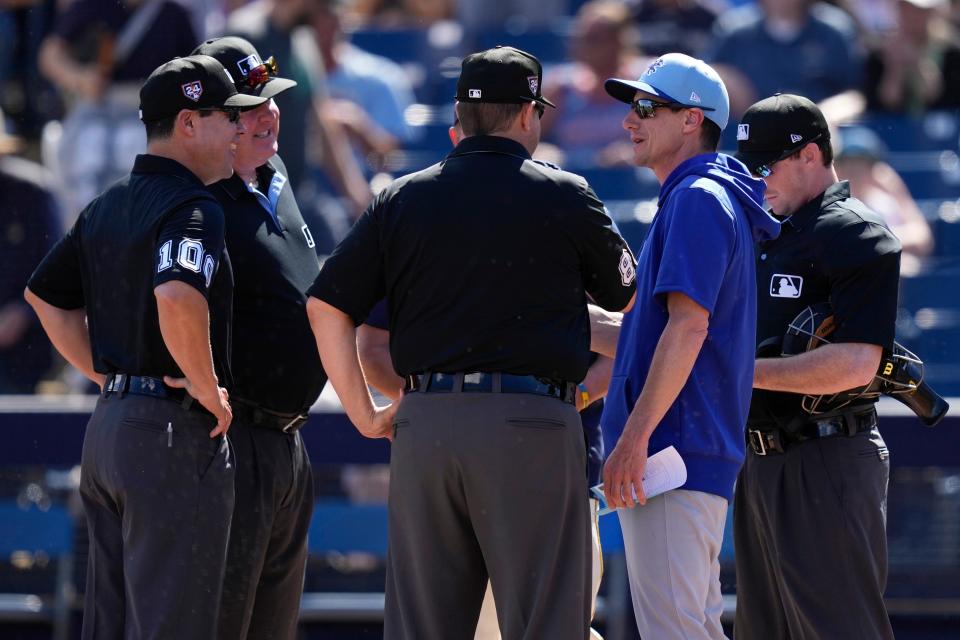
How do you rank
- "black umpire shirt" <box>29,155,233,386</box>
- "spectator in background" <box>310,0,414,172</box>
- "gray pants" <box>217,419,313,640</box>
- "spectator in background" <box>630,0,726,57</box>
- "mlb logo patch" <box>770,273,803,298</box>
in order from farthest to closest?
"spectator in background" <box>630,0,726,57</box>
"spectator in background" <box>310,0,414,172</box>
"mlb logo patch" <box>770,273,803,298</box>
"gray pants" <box>217,419,313,640</box>
"black umpire shirt" <box>29,155,233,386</box>

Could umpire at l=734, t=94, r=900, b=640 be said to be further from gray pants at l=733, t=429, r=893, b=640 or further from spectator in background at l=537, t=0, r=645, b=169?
spectator in background at l=537, t=0, r=645, b=169

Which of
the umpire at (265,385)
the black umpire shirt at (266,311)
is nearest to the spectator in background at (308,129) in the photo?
the umpire at (265,385)

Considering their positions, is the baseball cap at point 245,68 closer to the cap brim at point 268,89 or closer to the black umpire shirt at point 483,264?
the cap brim at point 268,89

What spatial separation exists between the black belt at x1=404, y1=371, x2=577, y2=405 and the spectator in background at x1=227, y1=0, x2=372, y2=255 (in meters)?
4.13

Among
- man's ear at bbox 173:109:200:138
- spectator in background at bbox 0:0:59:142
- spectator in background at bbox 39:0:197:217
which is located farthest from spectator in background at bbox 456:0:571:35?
man's ear at bbox 173:109:200:138

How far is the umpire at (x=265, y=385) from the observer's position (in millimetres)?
4414

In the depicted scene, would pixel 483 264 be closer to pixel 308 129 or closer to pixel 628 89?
pixel 628 89

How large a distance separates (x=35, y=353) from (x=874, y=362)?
189 inches

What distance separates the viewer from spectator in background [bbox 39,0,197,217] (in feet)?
27.4

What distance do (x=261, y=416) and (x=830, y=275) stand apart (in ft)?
6.11

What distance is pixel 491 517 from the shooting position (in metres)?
3.72

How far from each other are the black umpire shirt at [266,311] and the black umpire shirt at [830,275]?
149cm

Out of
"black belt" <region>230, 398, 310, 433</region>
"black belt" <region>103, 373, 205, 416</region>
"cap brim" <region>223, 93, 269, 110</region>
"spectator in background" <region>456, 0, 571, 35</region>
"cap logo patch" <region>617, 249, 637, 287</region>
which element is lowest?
"black belt" <region>230, 398, 310, 433</region>

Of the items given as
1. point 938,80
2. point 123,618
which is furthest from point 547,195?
point 938,80
